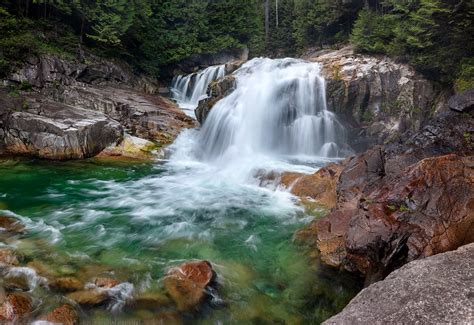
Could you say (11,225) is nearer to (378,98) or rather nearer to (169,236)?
(169,236)

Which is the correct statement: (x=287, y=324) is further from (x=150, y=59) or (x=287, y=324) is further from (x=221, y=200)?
(x=150, y=59)

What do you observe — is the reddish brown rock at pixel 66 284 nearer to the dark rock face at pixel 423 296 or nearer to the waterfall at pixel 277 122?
the dark rock face at pixel 423 296

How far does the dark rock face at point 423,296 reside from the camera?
9.32 feet

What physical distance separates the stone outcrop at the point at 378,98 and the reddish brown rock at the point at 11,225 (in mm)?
13482

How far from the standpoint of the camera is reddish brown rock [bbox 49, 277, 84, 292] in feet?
16.0

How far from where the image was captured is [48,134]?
12820 mm

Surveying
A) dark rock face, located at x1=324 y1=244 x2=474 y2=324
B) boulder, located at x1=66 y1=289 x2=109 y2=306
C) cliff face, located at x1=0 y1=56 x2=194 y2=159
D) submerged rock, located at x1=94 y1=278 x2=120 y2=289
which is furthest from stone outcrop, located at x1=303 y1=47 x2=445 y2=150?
boulder, located at x1=66 y1=289 x2=109 y2=306

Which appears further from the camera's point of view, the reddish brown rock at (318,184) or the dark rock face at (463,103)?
the reddish brown rock at (318,184)

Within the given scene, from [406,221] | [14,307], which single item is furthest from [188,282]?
[406,221]

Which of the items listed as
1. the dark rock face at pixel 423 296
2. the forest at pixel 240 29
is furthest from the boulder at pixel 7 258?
the forest at pixel 240 29

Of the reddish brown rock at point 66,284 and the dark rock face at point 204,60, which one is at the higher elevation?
the dark rock face at point 204,60

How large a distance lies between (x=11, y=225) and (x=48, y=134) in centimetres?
689

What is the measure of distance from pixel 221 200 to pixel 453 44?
11270mm

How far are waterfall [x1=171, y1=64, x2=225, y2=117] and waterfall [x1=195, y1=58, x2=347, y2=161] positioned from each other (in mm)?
6638
